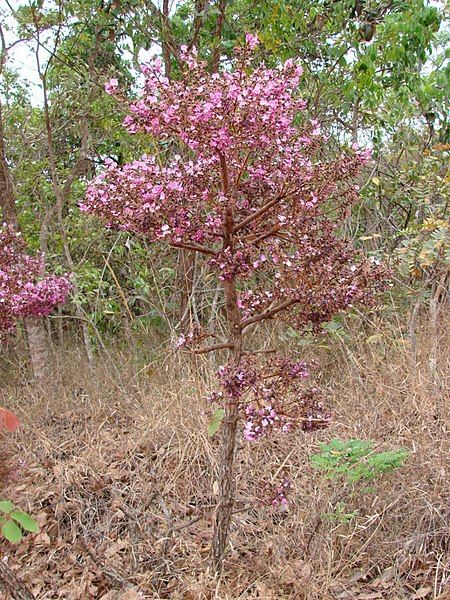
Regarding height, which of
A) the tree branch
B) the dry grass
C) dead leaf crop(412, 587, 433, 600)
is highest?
the tree branch

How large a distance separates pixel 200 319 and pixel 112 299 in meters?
0.76

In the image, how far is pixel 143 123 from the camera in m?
1.97

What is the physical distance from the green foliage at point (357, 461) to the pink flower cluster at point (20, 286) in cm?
193

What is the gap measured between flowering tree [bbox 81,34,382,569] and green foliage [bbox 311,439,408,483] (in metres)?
0.62

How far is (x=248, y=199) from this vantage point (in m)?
2.22

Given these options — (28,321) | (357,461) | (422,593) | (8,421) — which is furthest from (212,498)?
(28,321)

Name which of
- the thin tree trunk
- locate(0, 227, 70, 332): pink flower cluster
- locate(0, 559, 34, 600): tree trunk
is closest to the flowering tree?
locate(0, 559, 34, 600): tree trunk

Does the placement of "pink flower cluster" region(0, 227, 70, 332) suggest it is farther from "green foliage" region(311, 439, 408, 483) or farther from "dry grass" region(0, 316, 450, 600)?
"green foliage" region(311, 439, 408, 483)

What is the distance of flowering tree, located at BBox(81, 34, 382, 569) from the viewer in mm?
1896

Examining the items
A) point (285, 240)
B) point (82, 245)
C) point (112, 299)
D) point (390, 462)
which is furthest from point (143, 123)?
point (82, 245)

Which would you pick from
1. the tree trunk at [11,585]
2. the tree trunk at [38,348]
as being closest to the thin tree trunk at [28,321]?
the tree trunk at [38,348]

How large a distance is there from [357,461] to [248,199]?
1.37 metres

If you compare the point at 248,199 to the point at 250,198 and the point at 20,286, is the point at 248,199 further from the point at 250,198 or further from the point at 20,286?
the point at 20,286

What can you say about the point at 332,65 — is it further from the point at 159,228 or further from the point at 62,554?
the point at 62,554
